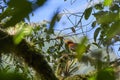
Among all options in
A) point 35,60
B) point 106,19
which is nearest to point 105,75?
point 106,19

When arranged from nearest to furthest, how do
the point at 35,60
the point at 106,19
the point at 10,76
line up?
the point at 10,76 < the point at 106,19 < the point at 35,60

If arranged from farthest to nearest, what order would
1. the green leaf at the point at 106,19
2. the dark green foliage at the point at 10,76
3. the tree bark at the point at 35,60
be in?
1. the tree bark at the point at 35,60
2. the green leaf at the point at 106,19
3. the dark green foliage at the point at 10,76

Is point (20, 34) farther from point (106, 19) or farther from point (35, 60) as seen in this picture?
point (35, 60)

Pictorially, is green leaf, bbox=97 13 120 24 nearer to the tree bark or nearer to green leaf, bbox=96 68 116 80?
green leaf, bbox=96 68 116 80

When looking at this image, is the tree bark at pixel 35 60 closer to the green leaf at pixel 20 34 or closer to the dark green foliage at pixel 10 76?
the green leaf at pixel 20 34

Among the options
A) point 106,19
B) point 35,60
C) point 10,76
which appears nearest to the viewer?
point 10,76

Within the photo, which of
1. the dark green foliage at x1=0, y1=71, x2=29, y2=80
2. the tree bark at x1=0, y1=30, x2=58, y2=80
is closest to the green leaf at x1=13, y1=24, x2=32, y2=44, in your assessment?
the dark green foliage at x1=0, y1=71, x2=29, y2=80

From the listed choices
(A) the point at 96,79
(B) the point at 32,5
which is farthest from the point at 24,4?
(A) the point at 96,79

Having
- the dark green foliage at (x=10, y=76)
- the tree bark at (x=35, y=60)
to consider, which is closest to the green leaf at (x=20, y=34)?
the dark green foliage at (x=10, y=76)

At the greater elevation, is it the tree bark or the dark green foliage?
the dark green foliage

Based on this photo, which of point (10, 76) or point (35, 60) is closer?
point (10, 76)

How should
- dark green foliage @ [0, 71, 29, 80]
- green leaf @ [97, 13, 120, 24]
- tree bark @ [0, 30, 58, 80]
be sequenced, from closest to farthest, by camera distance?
dark green foliage @ [0, 71, 29, 80], green leaf @ [97, 13, 120, 24], tree bark @ [0, 30, 58, 80]

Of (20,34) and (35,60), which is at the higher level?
(20,34)

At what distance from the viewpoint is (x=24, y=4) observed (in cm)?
38
